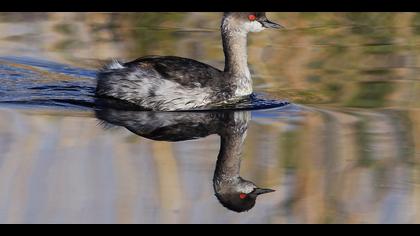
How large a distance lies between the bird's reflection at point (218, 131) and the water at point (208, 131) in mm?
31

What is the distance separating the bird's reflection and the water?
0.10ft

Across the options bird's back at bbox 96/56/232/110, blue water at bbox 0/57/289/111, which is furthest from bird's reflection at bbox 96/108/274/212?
blue water at bbox 0/57/289/111

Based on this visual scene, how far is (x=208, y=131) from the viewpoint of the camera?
870 cm

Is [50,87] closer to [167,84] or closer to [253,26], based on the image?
[167,84]

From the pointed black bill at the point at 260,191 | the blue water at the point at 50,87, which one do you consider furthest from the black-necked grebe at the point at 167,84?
the pointed black bill at the point at 260,191

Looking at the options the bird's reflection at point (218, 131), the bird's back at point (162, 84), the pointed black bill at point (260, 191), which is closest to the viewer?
the pointed black bill at point (260, 191)

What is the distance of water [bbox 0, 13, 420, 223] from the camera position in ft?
22.2

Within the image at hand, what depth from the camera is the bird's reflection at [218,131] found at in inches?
283

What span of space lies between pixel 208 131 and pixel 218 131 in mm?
89

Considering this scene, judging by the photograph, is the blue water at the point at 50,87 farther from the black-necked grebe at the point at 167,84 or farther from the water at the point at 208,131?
the black-necked grebe at the point at 167,84

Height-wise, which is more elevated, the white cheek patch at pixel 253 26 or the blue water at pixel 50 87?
the white cheek patch at pixel 253 26

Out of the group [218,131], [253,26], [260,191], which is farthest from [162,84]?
[260,191]

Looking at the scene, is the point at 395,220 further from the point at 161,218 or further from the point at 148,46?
the point at 148,46

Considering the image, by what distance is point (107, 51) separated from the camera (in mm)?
11953
